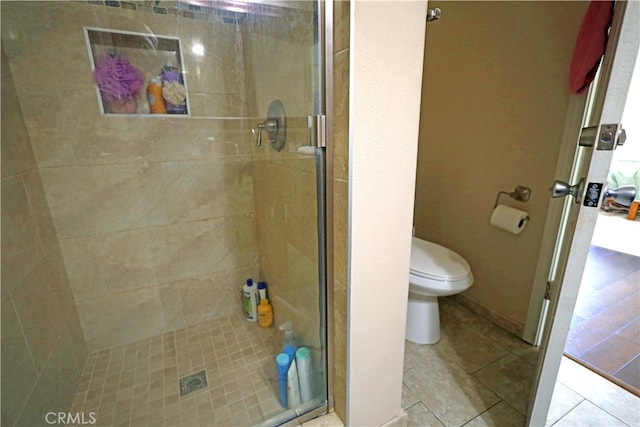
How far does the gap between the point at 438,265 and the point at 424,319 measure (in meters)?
0.31

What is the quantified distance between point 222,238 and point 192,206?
9.9 inches

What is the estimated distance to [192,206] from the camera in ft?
5.22

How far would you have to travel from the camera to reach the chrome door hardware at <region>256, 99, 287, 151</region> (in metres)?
1.16

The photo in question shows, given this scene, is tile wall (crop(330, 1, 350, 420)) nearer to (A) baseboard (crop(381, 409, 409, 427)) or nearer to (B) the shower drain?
(A) baseboard (crop(381, 409, 409, 427))

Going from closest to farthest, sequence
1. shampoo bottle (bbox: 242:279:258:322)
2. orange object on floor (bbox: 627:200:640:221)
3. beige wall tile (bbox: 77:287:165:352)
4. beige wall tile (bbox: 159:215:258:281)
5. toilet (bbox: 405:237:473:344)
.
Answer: toilet (bbox: 405:237:473:344) < beige wall tile (bbox: 77:287:165:352) < beige wall tile (bbox: 159:215:258:281) < shampoo bottle (bbox: 242:279:258:322) < orange object on floor (bbox: 627:200:640:221)

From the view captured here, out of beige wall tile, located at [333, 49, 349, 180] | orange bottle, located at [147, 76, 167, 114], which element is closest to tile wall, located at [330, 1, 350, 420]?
beige wall tile, located at [333, 49, 349, 180]

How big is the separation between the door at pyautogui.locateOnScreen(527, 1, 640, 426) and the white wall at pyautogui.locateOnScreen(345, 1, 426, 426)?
428mm

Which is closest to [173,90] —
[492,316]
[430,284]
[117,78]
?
[117,78]

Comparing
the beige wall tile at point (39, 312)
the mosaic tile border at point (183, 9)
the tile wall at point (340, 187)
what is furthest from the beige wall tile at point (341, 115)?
the beige wall tile at point (39, 312)

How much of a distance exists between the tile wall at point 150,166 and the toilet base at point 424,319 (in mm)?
910

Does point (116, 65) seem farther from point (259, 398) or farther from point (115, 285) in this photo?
point (259, 398)

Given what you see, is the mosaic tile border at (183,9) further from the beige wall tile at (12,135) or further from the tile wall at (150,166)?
the beige wall tile at (12,135)

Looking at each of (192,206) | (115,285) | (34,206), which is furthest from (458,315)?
(34,206)

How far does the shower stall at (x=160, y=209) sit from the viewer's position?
3.34 ft
